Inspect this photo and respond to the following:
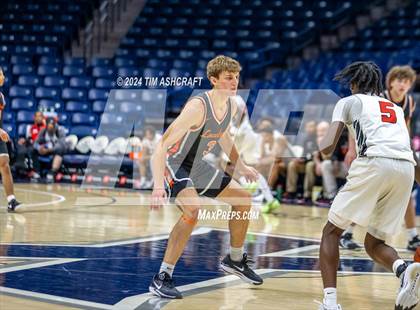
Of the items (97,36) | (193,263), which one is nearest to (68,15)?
(97,36)

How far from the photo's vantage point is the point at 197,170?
16.9 feet

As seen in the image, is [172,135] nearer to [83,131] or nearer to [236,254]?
[236,254]

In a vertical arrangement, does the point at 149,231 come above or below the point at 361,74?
below

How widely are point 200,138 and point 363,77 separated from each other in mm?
1178

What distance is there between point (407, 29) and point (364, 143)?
45.4ft

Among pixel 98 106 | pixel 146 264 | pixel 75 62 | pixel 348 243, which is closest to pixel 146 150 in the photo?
pixel 98 106

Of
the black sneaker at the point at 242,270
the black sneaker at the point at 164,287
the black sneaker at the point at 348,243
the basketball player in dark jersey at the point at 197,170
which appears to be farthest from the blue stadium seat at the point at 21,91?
the black sneaker at the point at 164,287

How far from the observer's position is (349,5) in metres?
19.6

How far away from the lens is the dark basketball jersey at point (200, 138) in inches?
193

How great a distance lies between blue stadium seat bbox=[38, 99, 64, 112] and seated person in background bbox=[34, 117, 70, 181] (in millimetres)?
729

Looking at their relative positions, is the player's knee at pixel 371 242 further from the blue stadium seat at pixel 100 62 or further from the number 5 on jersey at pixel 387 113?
the blue stadium seat at pixel 100 62

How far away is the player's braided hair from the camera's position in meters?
4.48

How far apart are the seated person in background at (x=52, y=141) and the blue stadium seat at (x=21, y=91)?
119cm

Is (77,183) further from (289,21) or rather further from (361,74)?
(361,74)
